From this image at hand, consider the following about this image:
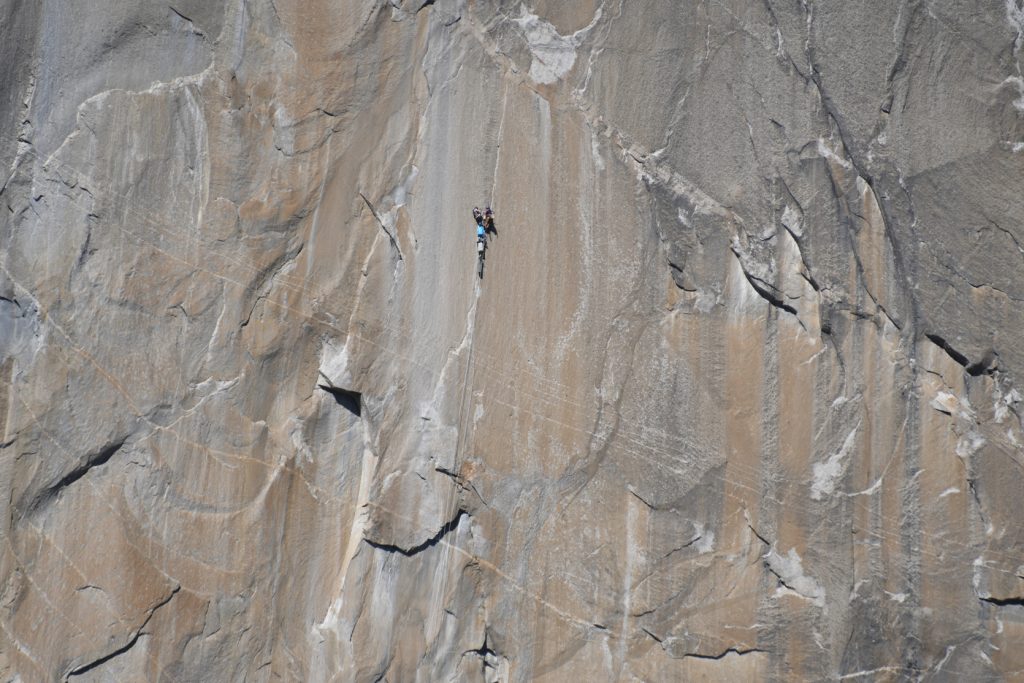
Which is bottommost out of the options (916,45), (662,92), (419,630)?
(419,630)

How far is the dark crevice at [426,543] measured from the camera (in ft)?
31.8

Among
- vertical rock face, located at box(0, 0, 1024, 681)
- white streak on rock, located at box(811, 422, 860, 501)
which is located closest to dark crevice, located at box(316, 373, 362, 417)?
vertical rock face, located at box(0, 0, 1024, 681)

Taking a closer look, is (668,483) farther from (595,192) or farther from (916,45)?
(916,45)

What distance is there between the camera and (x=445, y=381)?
32.1 ft

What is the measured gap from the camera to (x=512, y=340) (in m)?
9.75

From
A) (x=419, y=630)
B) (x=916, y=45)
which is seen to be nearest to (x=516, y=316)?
(x=419, y=630)

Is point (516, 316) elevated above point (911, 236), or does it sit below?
below

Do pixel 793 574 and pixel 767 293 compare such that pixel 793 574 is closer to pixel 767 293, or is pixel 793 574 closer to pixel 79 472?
pixel 767 293

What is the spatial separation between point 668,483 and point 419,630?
2719 millimetres

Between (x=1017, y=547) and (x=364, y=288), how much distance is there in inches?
253

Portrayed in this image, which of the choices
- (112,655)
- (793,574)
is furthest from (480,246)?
(112,655)

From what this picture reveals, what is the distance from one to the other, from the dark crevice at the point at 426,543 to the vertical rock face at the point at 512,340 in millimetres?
41

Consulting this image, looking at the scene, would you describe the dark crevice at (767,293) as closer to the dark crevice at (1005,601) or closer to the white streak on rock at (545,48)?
the white streak on rock at (545,48)

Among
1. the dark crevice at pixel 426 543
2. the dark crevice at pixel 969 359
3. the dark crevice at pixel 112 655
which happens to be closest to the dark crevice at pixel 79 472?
the dark crevice at pixel 112 655
